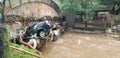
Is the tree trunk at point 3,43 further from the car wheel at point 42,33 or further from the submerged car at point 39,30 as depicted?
the car wheel at point 42,33

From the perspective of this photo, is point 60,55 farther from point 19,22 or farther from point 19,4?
point 19,4

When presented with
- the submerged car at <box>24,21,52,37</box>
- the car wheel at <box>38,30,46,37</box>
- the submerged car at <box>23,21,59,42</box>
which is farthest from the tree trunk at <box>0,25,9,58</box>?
the car wheel at <box>38,30,46,37</box>

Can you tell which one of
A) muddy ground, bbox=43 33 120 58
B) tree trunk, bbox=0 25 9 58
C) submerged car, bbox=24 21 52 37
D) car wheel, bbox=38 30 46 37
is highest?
tree trunk, bbox=0 25 9 58

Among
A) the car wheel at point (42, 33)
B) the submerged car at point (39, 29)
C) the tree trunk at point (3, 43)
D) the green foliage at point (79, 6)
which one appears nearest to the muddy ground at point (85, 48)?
the car wheel at point (42, 33)

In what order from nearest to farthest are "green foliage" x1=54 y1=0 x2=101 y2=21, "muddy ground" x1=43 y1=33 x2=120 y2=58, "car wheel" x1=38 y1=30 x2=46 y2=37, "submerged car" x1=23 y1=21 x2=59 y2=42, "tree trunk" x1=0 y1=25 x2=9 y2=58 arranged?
"tree trunk" x1=0 y1=25 x2=9 y2=58, "muddy ground" x1=43 y1=33 x2=120 y2=58, "submerged car" x1=23 y1=21 x2=59 y2=42, "car wheel" x1=38 y1=30 x2=46 y2=37, "green foliage" x1=54 y1=0 x2=101 y2=21

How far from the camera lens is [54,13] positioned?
1984cm

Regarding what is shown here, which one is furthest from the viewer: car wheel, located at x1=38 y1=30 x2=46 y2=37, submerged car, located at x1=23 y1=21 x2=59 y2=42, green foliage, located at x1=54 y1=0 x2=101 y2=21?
green foliage, located at x1=54 y1=0 x2=101 y2=21

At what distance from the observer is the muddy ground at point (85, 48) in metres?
12.0

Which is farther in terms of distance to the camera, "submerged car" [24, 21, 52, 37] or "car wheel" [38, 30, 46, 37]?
"car wheel" [38, 30, 46, 37]

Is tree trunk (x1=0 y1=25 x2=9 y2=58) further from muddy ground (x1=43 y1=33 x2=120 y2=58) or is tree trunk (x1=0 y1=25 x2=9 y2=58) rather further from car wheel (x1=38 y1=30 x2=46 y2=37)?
car wheel (x1=38 y1=30 x2=46 y2=37)

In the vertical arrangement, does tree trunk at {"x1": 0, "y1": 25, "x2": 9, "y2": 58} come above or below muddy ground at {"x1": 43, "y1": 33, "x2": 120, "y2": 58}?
above

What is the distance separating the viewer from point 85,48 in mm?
13891

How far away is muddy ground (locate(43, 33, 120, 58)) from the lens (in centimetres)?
1200

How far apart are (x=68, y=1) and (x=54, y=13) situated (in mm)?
1650
